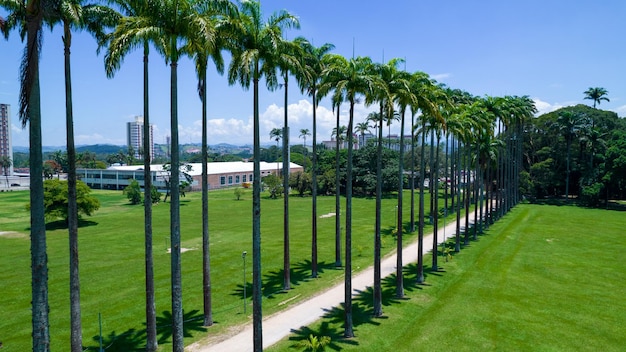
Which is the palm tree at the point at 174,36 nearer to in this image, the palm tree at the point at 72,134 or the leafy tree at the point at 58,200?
the palm tree at the point at 72,134

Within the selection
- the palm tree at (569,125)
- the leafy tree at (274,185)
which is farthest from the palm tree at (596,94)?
the leafy tree at (274,185)

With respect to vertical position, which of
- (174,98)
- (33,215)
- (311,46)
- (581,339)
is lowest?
(581,339)

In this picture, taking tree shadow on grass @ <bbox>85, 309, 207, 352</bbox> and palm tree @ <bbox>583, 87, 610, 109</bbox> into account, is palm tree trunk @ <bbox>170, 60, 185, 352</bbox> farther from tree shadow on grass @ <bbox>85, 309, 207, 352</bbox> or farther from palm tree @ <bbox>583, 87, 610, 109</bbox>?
palm tree @ <bbox>583, 87, 610, 109</bbox>

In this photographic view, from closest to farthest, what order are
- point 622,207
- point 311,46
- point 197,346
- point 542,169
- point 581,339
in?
1. point 197,346
2. point 581,339
3. point 311,46
4. point 622,207
5. point 542,169

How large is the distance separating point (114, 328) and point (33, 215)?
575 inches

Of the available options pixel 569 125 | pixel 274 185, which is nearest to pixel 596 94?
pixel 569 125

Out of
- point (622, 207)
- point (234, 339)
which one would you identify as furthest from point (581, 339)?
point (622, 207)

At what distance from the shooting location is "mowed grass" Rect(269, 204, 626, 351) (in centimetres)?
2030

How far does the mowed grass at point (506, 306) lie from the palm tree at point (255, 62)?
4.76m

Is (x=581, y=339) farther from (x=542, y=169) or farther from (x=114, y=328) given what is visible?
(x=542, y=169)

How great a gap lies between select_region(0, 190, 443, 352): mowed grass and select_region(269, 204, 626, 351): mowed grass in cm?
581

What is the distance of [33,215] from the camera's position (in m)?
9.61

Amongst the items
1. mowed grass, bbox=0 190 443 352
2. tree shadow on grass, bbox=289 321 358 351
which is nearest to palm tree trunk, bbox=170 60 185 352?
mowed grass, bbox=0 190 443 352

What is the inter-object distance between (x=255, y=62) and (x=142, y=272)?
2399cm
